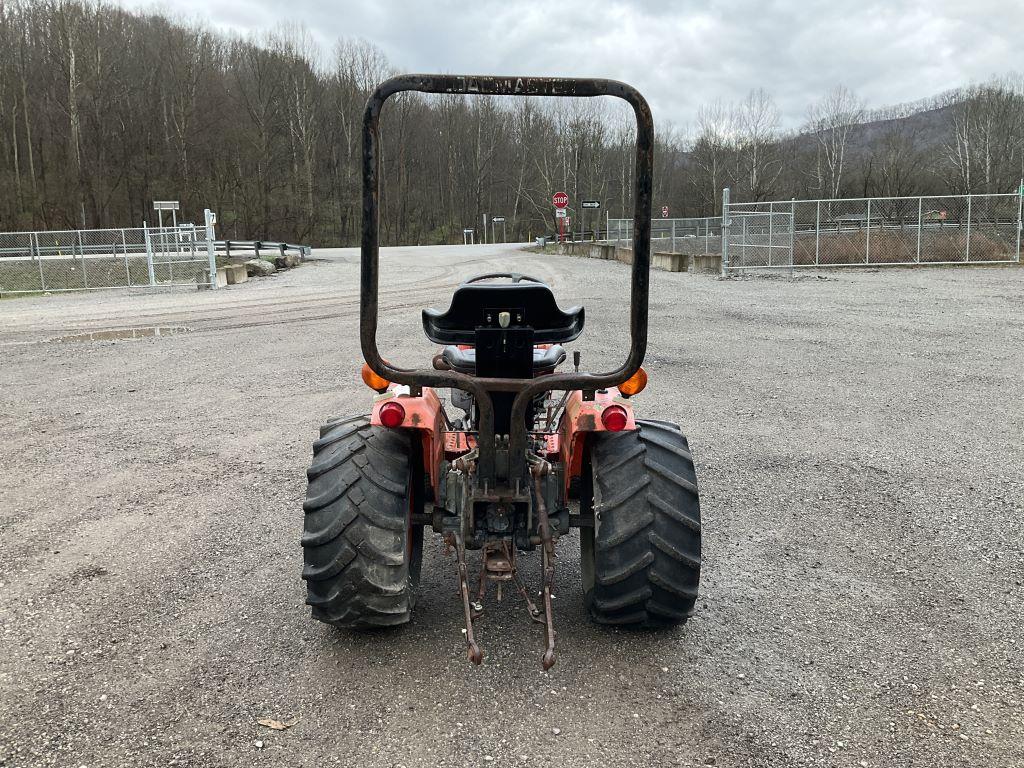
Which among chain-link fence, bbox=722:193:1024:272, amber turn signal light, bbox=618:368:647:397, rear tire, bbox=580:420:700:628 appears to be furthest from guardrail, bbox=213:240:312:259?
rear tire, bbox=580:420:700:628

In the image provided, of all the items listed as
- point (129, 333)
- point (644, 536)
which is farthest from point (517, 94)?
point (129, 333)

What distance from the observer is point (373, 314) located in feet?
9.53

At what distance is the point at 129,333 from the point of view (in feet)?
46.5

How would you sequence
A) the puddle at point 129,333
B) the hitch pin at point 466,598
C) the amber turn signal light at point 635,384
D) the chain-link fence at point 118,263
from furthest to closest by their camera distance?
the chain-link fence at point 118,263, the puddle at point 129,333, the amber turn signal light at point 635,384, the hitch pin at point 466,598

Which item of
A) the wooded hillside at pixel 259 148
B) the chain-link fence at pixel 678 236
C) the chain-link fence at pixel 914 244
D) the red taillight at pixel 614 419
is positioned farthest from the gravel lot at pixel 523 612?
the wooded hillside at pixel 259 148

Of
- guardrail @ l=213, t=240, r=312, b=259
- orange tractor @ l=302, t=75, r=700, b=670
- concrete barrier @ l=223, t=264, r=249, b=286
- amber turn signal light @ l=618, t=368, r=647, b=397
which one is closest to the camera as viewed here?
orange tractor @ l=302, t=75, r=700, b=670

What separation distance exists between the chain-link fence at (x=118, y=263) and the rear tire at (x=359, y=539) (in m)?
22.5

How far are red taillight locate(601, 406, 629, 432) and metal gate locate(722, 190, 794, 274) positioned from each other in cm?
2219

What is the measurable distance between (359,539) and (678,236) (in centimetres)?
3372

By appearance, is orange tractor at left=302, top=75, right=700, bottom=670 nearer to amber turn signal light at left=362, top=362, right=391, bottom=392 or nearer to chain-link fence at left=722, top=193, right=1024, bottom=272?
amber turn signal light at left=362, top=362, right=391, bottom=392

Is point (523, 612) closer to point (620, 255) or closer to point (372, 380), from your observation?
point (372, 380)

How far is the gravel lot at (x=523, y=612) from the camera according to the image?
293 centimetres

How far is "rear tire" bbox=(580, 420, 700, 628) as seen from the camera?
3.31m

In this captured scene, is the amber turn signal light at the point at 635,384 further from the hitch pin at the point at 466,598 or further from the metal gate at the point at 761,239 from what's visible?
the metal gate at the point at 761,239
